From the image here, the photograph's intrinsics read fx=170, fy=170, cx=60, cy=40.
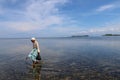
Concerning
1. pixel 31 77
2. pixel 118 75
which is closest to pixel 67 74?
pixel 31 77

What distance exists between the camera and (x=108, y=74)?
15.5 metres

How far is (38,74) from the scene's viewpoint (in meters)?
15.6

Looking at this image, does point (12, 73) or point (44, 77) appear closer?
point (44, 77)

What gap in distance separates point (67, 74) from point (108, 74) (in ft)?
12.2

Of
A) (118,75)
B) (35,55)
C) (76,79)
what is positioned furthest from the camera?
(35,55)

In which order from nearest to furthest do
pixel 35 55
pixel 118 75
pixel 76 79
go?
pixel 76 79, pixel 118 75, pixel 35 55

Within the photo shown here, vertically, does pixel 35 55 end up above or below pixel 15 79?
above

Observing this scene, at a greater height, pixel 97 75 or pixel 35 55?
pixel 35 55

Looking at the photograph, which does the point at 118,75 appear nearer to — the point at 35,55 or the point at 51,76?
the point at 51,76

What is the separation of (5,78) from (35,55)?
4218 mm

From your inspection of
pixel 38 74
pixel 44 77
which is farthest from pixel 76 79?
pixel 38 74

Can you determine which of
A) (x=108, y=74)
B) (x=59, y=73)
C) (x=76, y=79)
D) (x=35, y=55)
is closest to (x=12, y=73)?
(x=35, y=55)

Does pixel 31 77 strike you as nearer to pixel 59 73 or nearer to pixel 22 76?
pixel 22 76

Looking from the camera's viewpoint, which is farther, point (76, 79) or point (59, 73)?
point (59, 73)
